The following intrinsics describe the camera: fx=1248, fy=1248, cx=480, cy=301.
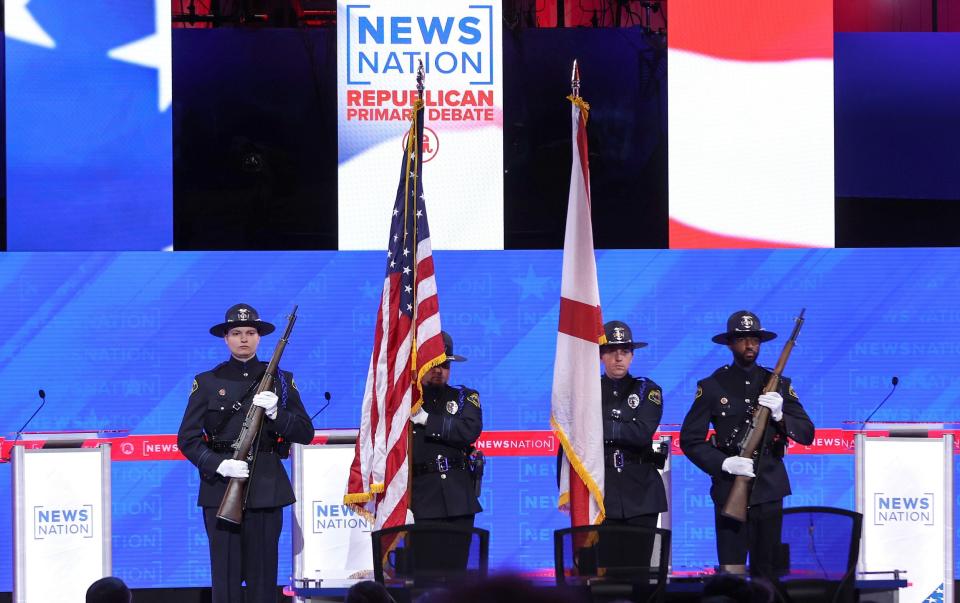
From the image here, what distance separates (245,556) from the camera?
6.69 m

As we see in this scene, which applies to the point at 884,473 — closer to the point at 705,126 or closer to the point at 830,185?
the point at 830,185

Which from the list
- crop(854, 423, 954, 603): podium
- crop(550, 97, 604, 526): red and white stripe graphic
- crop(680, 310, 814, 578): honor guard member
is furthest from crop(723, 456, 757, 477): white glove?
crop(854, 423, 954, 603): podium

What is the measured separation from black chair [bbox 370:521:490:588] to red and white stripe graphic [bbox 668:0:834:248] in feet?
12.9

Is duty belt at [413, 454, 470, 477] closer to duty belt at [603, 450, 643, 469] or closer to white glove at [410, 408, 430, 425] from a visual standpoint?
white glove at [410, 408, 430, 425]

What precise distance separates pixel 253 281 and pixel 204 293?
1.10ft

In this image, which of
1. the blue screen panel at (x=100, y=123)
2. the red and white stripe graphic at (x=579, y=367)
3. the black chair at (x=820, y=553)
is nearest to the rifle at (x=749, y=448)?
the red and white stripe graphic at (x=579, y=367)

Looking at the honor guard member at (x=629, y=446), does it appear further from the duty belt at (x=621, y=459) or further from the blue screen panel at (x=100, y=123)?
the blue screen panel at (x=100, y=123)

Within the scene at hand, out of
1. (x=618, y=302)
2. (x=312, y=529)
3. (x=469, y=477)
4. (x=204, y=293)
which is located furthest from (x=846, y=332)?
(x=204, y=293)

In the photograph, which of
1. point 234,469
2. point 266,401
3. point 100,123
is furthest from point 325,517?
point 100,123

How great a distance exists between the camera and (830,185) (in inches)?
327

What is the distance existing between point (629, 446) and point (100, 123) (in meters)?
4.14

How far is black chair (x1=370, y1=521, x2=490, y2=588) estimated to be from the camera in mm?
4934

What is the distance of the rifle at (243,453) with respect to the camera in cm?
647

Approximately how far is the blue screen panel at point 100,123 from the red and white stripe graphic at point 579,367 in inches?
120
